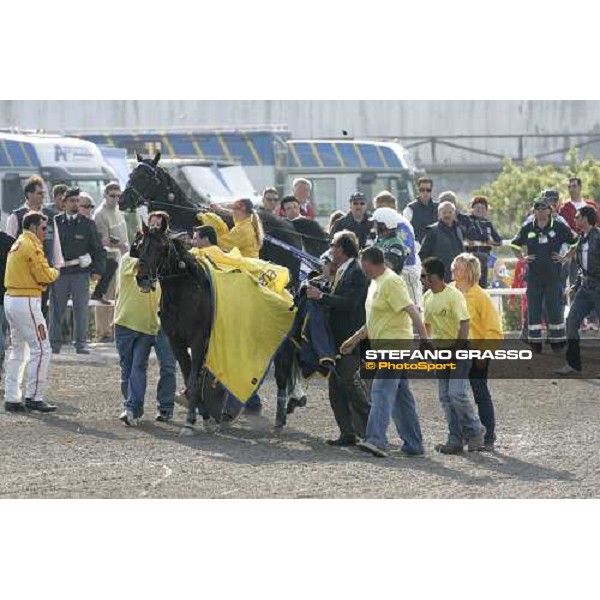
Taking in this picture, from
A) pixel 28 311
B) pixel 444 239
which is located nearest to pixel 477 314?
pixel 28 311

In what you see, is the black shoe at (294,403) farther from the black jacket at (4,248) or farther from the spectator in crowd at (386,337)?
the black jacket at (4,248)

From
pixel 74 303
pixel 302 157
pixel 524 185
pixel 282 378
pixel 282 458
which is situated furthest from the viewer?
pixel 302 157

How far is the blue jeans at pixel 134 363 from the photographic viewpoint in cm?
1458

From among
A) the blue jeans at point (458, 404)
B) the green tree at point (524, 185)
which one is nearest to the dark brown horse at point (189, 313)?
the blue jeans at point (458, 404)

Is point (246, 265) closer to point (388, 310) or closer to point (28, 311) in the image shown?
point (388, 310)

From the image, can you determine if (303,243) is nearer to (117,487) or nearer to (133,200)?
(133,200)

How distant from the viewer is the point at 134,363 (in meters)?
14.6

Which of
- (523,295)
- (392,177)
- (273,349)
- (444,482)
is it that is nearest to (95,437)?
(273,349)

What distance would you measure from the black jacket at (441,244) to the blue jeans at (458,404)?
19.4 feet

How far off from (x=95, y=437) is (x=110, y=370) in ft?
15.9

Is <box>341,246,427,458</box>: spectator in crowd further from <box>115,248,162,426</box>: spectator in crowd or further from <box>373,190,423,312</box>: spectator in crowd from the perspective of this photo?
<box>373,190,423,312</box>: spectator in crowd

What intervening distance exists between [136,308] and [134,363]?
0.50 metres

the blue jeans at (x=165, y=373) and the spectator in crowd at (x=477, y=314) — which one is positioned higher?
the spectator in crowd at (x=477, y=314)

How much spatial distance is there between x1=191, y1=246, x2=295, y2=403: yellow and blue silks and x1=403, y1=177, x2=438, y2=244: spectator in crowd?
6.16 metres
